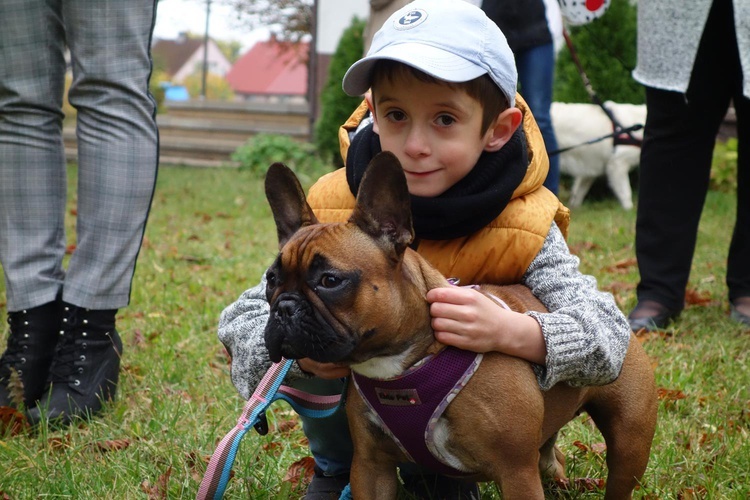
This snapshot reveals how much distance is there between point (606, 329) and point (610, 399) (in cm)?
20

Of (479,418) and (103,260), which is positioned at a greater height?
(479,418)

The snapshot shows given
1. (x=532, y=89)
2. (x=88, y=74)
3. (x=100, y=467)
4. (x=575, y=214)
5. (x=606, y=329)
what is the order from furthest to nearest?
(x=575, y=214) → (x=532, y=89) → (x=88, y=74) → (x=100, y=467) → (x=606, y=329)

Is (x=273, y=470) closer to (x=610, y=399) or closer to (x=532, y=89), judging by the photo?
(x=610, y=399)

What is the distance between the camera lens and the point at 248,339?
2.30 m

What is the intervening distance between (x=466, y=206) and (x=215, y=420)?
1305mm

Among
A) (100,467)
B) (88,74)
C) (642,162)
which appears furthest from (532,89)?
(100,467)

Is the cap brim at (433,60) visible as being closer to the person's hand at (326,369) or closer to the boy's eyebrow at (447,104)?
the boy's eyebrow at (447,104)

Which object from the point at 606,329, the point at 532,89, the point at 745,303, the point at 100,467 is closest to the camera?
the point at 606,329

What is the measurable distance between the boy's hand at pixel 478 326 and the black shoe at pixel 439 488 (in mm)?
560

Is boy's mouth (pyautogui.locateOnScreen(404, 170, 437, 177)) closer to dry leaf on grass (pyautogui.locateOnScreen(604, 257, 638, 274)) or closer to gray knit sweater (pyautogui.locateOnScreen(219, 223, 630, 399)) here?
gray knit sweater (pyautogui.locateOnScreen(219, 223, 630, 399))

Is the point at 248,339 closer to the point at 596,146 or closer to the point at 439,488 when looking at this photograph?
the point at 439,488

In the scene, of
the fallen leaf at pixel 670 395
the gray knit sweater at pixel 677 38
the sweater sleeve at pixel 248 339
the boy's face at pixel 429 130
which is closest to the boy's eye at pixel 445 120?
the boy's face at pixel 429 130

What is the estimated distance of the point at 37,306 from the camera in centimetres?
304

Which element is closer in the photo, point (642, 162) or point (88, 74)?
point (88, 74)
